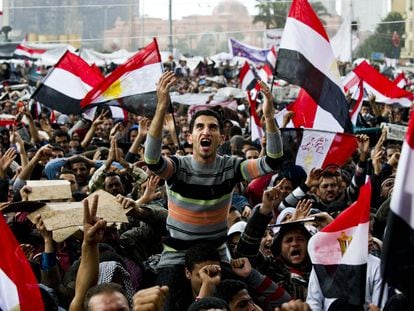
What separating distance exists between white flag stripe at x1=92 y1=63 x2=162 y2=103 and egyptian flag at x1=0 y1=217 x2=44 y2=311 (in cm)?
551

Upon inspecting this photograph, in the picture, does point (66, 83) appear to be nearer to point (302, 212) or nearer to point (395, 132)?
point (395, 132)

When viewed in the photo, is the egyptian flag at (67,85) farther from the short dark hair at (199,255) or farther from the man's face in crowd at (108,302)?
the man's face in crowd at (108,302)

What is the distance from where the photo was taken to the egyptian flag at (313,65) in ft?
29.7

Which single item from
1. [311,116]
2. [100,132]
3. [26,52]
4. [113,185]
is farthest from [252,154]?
[26,52]

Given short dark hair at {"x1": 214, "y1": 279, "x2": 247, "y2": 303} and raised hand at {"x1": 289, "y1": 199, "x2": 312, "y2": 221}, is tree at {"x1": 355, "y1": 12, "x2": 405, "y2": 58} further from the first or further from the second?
short dark hair at {"x1": 214, "y1": 279, "x2": 247, "y2": 303}

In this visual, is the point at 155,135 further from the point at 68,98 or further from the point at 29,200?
the point at 68,98

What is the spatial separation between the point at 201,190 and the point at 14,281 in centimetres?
149

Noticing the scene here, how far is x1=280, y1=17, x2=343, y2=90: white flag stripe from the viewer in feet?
30.1

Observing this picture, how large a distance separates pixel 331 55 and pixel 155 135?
3.86 m

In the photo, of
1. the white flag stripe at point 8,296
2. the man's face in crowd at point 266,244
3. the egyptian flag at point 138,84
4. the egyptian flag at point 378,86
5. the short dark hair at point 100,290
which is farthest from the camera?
the egyptian flag at point 378,86

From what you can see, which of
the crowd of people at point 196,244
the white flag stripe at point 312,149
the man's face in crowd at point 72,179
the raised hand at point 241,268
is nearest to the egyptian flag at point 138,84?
the man's face in crowd at point 72,179

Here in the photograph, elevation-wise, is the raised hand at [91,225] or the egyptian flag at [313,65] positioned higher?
the egyptian flag at [313,65]

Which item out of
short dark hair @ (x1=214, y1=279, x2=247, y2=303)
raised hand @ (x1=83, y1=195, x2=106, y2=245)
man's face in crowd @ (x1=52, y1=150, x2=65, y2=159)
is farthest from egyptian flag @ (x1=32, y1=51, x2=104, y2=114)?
raised hand @ (x1=83, y1=195, x2=106, y2=245)

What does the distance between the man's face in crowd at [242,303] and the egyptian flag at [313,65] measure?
3.72 meters
